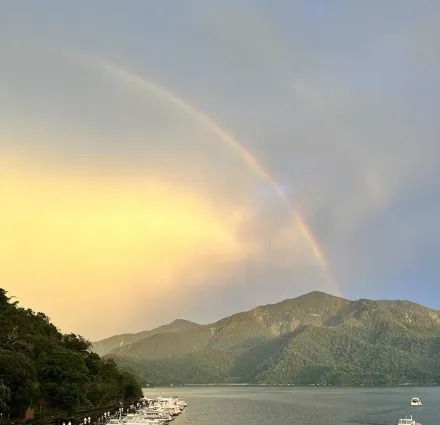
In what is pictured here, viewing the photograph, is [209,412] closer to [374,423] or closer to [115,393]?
Answer: [115,393]

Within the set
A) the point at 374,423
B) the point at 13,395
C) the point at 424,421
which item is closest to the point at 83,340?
the point at 13,395

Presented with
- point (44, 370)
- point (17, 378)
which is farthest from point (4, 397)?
point (44, 370)

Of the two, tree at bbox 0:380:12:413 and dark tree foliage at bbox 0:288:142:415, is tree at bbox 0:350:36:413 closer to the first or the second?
dark tree foliage at bbox 0:288:142:415

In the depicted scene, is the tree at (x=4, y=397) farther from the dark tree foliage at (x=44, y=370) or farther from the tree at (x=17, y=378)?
the tree at (x=17, y=378)

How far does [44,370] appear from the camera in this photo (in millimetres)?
72625

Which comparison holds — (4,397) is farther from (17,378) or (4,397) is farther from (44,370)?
(44,370)

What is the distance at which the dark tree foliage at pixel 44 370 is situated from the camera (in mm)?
56625

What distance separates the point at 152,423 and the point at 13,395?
34.2 meters

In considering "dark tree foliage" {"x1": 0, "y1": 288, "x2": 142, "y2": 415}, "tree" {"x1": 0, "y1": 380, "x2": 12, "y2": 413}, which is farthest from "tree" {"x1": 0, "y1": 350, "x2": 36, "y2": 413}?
"tree" {"x1": 0, "y1": 380, "x2": 12, "y2": 413}

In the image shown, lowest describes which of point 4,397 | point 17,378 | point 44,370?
point 4,397

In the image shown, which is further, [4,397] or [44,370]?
[44,370]

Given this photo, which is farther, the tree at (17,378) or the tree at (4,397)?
the tree at (17,378)

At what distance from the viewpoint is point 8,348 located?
2618 inches

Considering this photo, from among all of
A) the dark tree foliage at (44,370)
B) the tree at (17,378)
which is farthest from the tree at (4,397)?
the tree at (17,378)
